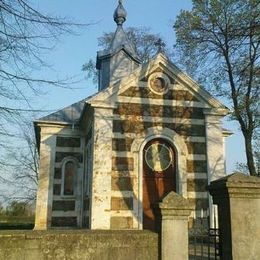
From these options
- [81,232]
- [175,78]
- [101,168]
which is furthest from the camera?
[175,78]

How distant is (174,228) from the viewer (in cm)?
682

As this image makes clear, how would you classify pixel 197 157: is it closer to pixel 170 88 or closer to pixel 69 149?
pixel 170 88

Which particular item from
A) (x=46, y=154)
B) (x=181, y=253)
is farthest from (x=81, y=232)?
(x=46, y=154)

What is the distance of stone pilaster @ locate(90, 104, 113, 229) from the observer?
1417 cm

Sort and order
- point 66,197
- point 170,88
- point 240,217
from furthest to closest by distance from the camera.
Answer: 1. point 66,197
2. point 170,88
3. point 240,217

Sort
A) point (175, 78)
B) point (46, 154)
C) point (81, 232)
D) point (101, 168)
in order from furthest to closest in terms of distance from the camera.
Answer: point (46, 154)
point (175, 78)
point (101, 168)
point (81, 232)

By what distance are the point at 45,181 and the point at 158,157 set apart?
5677 mm

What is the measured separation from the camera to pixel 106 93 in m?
15.4

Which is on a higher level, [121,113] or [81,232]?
[121,113]

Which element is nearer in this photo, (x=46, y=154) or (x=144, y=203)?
(x=144, y=203)

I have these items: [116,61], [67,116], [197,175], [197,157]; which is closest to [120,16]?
[116,61]

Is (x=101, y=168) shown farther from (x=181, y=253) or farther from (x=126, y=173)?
(x=181, y=253)

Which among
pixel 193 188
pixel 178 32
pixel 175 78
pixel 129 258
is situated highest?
pixel 178 32

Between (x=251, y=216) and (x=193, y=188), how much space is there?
28.6 ft
